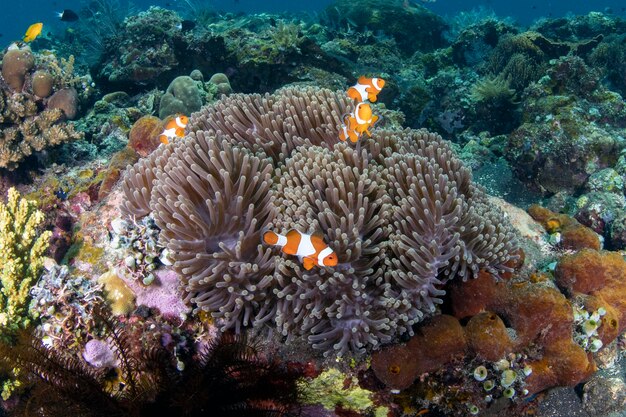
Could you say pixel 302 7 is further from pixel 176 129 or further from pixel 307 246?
pixel 307 246

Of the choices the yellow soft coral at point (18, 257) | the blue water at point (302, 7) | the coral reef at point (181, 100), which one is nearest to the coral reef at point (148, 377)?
the yellow soft coral at point (18, 257)

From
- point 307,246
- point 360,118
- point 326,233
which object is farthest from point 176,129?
point 307,246

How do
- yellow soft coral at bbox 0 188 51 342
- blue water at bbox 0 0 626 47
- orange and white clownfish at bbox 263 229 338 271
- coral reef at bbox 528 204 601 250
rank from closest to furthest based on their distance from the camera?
orange and white clownfish at bbox 263 229 338 271 < yellow soft coral at bbox 0 188 51 342 < coral reef at bbox 528 204 601 250 < blue water at bbox 0 0 626 47

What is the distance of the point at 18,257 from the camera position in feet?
13.7

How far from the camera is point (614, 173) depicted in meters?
7.34

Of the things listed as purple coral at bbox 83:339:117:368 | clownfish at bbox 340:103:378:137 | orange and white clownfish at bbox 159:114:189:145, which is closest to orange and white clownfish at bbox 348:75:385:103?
clownfish at bbox 340:103:378:137

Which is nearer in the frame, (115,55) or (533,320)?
(533,320)

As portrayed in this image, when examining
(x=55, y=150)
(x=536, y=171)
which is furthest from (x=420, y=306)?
(x=55, y=150)

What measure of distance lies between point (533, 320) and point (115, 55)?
1183 cm

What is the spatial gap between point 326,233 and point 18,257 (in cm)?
339

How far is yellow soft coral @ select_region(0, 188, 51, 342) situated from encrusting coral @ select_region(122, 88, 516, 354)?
1630mm

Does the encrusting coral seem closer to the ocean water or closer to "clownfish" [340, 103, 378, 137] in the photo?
the ocean water

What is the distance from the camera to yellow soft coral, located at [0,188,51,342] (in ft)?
12.9

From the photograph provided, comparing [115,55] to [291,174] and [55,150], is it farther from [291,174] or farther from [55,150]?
[291,174]
